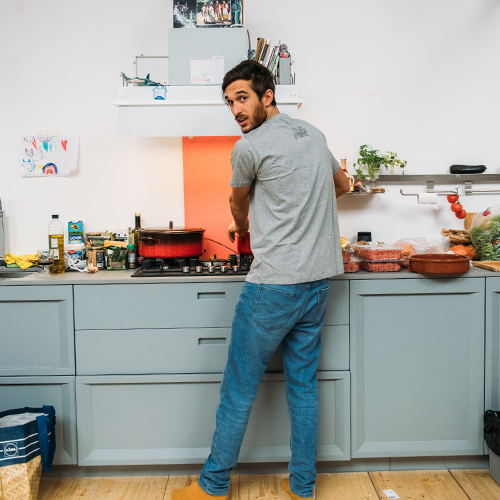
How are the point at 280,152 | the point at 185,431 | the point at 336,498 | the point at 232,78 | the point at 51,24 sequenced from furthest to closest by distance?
1. the point at 51,24
2. the point at 185,431
3. the point at 336,498
4. the point at 232,78
5. the point at 280,152

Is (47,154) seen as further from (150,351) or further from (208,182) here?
(150,351)

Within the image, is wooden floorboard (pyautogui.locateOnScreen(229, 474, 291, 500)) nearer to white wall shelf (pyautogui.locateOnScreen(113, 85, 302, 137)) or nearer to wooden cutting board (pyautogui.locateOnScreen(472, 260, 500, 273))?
wooden cutting board (pyautogui.locateOnScreen(472, 260, 500, 273))

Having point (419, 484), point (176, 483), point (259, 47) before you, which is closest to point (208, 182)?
point (259, 47)

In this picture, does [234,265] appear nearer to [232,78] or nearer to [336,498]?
[232,78]

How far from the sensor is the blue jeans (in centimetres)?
145

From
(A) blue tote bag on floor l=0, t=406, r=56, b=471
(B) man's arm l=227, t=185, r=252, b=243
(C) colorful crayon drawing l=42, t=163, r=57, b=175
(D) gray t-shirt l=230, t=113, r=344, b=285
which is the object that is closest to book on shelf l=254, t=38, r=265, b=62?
(D) gray t-shirt l=230, t=113, r=344, b=285

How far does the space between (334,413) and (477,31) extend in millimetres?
2118

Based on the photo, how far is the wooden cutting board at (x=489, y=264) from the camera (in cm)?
189

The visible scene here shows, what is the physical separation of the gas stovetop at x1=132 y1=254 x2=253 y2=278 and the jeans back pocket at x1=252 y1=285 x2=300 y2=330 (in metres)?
0.44

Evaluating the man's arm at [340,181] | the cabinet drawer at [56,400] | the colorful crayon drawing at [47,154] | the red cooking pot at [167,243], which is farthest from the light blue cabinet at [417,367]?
the colorful crayon drawing at [47,154]

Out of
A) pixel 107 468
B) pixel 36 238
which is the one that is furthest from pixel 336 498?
pixel 36 238

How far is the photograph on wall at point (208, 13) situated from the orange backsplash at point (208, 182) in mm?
551

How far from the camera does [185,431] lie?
73.4 inches

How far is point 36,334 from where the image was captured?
184 centimetres
